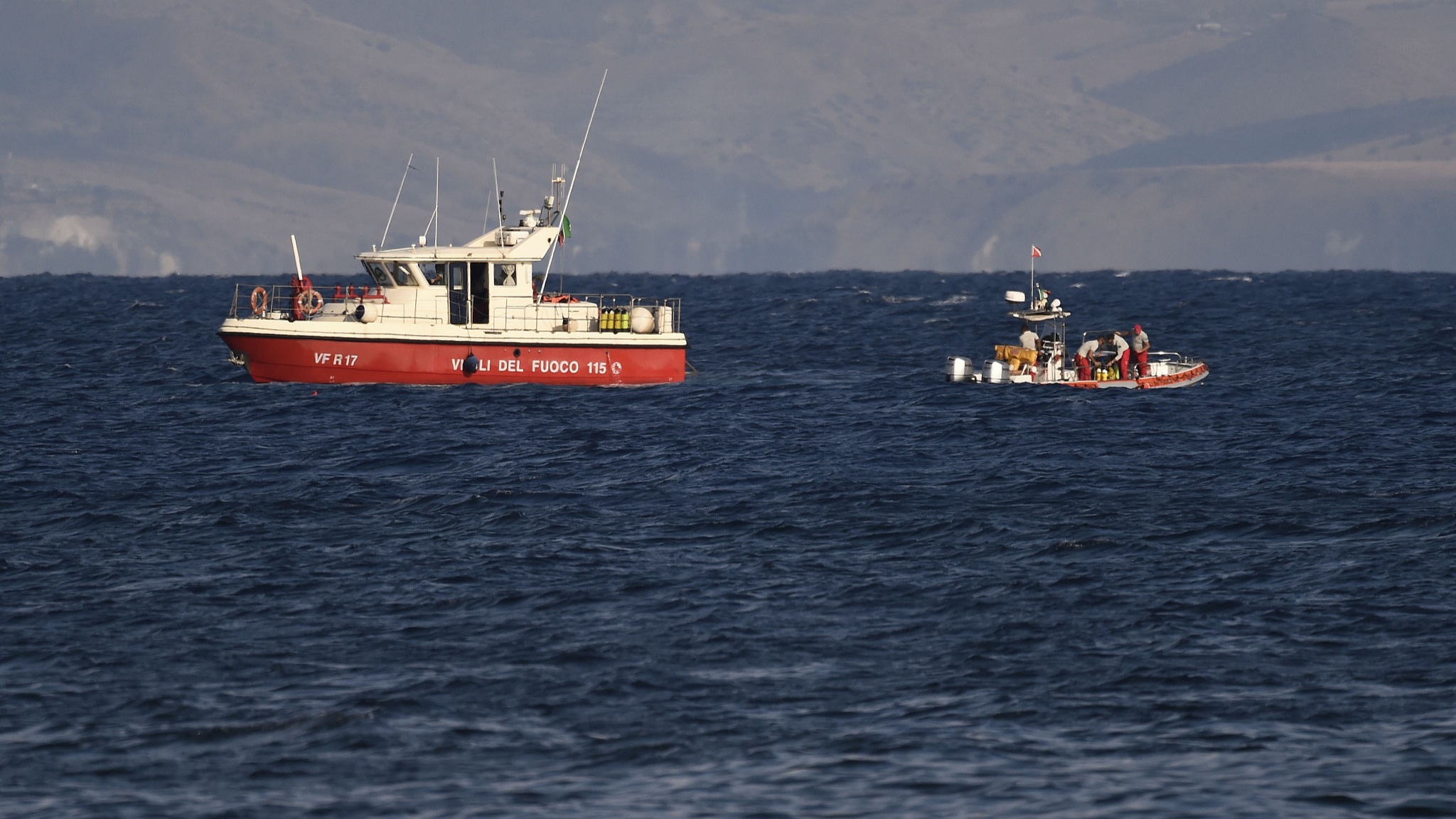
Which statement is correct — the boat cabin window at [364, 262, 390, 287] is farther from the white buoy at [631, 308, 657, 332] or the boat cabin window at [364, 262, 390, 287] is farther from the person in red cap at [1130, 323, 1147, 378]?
the person in red cap at [1130, 323, 1147, 378]

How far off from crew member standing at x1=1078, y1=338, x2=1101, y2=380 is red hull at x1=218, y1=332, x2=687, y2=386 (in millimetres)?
11815

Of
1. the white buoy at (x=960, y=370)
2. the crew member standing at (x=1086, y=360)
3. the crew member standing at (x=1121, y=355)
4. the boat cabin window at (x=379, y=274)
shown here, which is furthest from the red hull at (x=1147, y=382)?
the boat cabin window at (x=379, y=274)

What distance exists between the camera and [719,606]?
72.7 ft

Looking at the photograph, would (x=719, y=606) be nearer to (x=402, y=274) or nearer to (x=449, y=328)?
(x=449, y=328)

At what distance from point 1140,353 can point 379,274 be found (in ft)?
68.4

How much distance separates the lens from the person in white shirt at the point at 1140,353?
45781mm

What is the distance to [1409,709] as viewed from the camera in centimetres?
1794

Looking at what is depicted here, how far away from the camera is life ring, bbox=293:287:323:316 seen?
42.9m

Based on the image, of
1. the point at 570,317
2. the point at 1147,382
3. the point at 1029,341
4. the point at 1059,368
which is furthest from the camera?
the point at 1029,341

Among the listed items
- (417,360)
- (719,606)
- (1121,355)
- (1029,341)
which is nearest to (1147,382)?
(1121,355)

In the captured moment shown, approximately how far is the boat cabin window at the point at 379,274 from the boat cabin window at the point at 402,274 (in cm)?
21

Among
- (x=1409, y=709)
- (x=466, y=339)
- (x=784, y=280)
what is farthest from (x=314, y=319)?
(x=784, y=280)

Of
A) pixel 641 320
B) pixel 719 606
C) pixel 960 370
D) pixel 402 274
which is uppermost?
pixel 402 274

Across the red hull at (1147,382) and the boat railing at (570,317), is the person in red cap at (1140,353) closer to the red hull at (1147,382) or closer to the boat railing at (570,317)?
the red hull at (1147,382)
